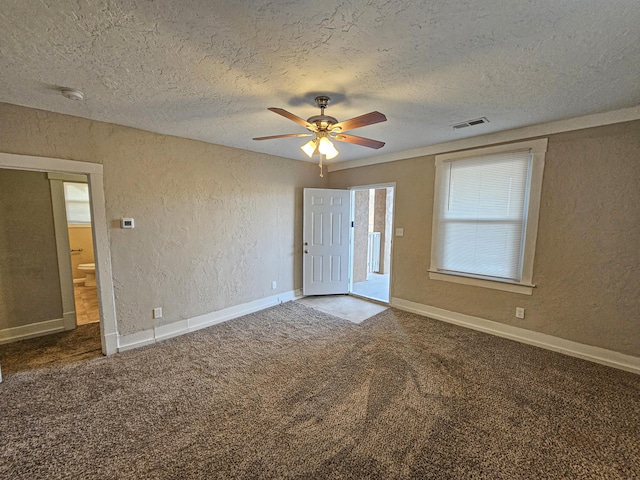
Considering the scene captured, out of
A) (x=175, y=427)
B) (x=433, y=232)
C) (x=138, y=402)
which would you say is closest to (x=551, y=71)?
(x=433, y=232)

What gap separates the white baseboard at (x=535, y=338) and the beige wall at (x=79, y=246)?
6.64 meters

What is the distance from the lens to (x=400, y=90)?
2023 millimetres

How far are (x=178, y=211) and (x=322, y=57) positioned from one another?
2492 millimetres

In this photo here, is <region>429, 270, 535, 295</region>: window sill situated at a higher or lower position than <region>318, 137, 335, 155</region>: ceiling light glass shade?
lower

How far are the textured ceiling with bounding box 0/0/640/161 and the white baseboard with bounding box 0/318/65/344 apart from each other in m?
2.56

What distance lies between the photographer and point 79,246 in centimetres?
555

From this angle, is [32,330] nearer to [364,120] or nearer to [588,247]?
[364,120]

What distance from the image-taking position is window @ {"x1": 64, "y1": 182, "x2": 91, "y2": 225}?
214 inches

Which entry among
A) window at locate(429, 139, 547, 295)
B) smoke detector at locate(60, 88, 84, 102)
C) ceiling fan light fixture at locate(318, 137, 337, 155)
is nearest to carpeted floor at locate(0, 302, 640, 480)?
window at locate(429, 139, 547, 295)

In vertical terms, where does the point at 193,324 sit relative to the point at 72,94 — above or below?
below

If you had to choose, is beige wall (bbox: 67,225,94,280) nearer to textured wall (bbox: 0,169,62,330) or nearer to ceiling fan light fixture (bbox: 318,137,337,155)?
textured wall (bbox: 0,169,62,330)

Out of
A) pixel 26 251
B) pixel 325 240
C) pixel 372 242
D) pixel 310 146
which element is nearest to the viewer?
pixel 310 146

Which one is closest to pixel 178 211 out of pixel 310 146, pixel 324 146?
pixel 310 146

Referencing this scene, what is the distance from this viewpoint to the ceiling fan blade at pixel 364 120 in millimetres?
1789
